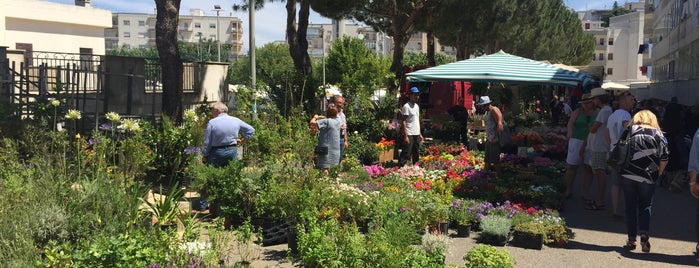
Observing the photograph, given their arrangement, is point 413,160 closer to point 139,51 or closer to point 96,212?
point 96,212

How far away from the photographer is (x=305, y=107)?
16.1 m

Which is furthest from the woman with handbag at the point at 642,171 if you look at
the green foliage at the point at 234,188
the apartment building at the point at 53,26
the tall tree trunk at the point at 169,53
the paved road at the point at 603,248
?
the apartment building at the point at 53,26

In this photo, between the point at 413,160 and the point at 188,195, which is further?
the point at 413,160

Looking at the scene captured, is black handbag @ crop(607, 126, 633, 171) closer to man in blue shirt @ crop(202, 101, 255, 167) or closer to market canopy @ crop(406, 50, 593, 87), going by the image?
man in blue shirt @ crop(202, 101, 255, 167)

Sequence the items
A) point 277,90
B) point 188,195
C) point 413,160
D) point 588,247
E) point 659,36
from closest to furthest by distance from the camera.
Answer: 1. point 588,247
2. point 188,195
3. point 413,160
4. point 277,90
5. point 659,36

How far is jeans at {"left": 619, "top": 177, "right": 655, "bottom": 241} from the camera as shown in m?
6.73

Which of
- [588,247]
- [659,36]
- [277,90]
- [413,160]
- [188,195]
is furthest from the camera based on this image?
[659,36]

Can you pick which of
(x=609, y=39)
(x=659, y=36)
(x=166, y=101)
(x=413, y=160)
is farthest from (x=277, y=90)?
(x=609, y=39)

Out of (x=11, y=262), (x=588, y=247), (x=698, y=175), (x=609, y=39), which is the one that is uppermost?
(x=609, y=39)

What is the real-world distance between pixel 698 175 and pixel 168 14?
10981mm

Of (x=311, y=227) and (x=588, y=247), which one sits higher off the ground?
(x=311, y=227)

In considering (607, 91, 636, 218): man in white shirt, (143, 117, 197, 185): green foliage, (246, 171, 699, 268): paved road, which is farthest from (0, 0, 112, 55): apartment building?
(607, 91, 636, 218): man in white shirt

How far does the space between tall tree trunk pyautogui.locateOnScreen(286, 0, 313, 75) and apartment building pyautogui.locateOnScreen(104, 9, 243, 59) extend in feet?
403

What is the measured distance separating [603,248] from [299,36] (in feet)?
42.9
